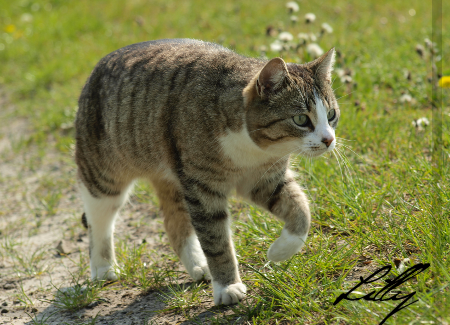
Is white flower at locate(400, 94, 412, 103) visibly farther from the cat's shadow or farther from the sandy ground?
the cat's shadow

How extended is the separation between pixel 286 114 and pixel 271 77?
0.20 m

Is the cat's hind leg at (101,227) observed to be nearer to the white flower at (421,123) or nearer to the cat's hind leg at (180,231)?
the cat's hind leg at (180,231)

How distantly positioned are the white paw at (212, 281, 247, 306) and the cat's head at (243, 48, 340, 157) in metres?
0.74

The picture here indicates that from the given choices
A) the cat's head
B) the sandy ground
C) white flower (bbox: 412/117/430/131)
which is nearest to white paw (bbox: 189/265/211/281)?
the sandy ground

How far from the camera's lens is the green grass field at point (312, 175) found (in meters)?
2.38

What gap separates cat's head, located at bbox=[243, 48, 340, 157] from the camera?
2.42m

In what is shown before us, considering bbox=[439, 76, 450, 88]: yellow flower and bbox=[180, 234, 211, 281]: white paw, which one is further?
bbox=[439, 76, 450, 88]: yellow flower

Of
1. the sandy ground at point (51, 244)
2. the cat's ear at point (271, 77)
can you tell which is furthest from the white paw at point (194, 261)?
the cat's ear at point (271, 77)

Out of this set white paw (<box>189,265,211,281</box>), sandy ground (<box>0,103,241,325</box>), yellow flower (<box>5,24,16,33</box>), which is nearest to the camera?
sandy ground (<box>0,103,241,325</box>)

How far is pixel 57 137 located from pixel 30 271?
6.79 ft

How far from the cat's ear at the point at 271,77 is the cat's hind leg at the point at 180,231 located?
0.84 metres

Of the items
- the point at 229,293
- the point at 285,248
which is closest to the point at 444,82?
the point at 285,248
